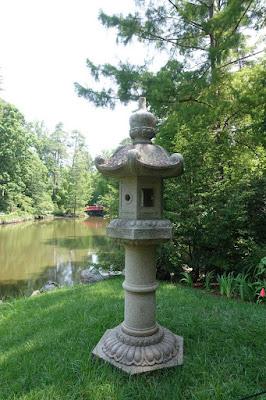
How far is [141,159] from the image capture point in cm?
246

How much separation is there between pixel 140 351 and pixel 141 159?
1.61m

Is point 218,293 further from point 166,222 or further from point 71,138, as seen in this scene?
point 71,138

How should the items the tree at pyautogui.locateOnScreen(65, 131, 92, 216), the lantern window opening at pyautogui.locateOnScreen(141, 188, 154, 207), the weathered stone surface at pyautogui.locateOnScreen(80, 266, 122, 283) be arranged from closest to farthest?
the lantern window opening at pyautogui.locateOnScreen(141, 188, 154, 207)
the weathered stone surface at pyautogui.locateOnScreen(80, 266, 122, 283)
the tree at pyautogui.locateOnScreen(65, 131, 92, 216)

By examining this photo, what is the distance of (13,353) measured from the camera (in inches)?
117

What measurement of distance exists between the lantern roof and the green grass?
1619mm

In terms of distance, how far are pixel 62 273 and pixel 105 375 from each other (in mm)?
8254

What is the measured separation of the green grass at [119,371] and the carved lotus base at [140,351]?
6 centimetres

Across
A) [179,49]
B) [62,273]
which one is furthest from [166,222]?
[62,273]

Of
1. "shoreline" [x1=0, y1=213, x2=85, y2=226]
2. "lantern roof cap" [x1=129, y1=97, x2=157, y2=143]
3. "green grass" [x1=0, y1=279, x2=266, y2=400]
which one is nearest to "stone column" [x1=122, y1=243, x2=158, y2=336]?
"green grass" [x1=0, y1=279, x2=266, y2=400]

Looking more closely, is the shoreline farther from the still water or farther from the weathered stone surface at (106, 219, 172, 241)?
the weathered stone surface at (106, 219, 172, 241)

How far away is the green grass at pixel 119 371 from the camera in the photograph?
2219 mm

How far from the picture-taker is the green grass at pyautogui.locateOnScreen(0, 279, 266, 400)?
7.28 ft

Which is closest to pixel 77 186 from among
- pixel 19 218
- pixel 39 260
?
pixel 19 218

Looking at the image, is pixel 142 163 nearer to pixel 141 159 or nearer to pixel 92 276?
pixel 141 159
